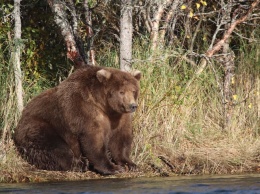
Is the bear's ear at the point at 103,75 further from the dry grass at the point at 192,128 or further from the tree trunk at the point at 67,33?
the tree trunk at the point at 67,33

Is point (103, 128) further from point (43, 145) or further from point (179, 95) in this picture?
point (179, 95)

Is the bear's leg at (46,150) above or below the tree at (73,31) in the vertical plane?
below

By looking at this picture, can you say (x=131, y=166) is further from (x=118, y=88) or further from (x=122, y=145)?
(x=118, y=88)

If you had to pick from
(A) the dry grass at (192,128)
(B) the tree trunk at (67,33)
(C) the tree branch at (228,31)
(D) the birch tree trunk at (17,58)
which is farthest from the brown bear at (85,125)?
(C) the tree branch at (228,31)

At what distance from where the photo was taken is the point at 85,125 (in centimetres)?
1032

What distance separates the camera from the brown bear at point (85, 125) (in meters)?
10.3

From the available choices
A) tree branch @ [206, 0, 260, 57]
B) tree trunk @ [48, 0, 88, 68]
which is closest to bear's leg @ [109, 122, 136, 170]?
tree trunk @ [48, 0, 88, 68]

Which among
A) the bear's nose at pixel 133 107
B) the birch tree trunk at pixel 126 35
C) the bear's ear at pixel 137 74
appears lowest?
the bear's nose at pixel 133 107

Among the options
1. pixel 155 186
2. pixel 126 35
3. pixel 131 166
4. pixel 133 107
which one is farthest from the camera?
pixel 126 35

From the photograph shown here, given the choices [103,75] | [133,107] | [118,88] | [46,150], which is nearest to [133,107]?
[133,107]

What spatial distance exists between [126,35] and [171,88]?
1006 mm

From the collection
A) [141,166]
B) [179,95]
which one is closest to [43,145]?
[141,166]

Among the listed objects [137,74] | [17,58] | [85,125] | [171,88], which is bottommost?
[85,125]

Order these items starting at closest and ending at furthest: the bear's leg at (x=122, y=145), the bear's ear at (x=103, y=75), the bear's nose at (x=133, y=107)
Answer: the bear's nose at (x=133, y=107) < the bear's ear at (x=103, y=75) < the bear's leg at (x=122, y=145)
